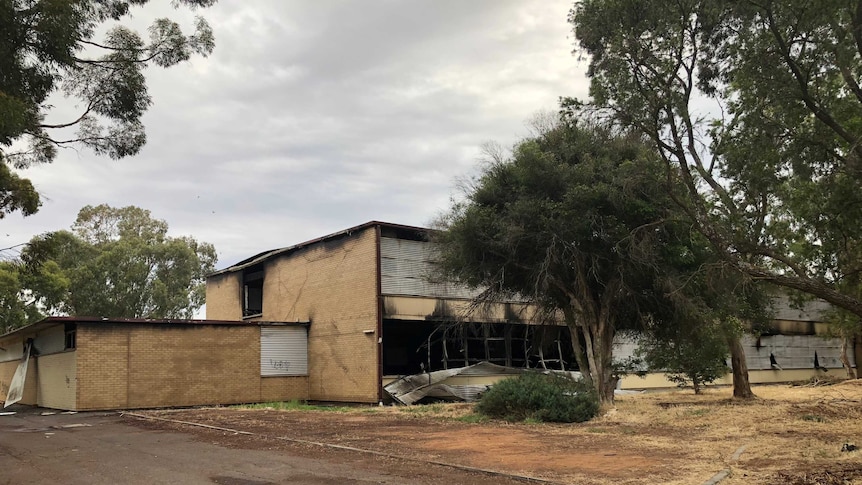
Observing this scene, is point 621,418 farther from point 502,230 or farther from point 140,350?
point 140,350

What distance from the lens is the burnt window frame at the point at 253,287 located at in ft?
106

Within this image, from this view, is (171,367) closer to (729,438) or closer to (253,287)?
(253,287)

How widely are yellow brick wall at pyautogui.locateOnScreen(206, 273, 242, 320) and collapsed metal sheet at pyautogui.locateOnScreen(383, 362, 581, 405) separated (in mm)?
11698

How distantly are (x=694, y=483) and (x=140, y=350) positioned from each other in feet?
67.9

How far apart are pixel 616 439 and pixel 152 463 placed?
8659 mm

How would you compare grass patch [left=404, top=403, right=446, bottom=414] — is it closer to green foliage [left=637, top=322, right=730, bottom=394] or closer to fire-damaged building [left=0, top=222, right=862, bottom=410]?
fire-damaged building [left=0, top=222, right=862, bottom=410]

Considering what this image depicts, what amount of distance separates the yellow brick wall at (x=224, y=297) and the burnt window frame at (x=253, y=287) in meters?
0.24

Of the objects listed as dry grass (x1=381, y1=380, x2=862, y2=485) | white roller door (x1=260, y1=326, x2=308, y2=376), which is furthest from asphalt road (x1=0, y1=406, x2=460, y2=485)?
white roller door (x1=260, y1=326, x2=308, y2=376)

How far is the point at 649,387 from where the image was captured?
33.4m

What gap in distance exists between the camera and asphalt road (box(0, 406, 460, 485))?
366 inches

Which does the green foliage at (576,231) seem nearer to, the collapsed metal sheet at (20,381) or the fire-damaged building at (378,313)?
the fire-damaged building at (378,313)

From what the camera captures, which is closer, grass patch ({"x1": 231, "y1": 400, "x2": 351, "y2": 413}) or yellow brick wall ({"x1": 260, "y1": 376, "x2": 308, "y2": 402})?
grass patch ({"x1": 231, "y1": 400, "x2": 351, "y2": 413})

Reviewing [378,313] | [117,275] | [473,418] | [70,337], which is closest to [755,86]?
[473,418]

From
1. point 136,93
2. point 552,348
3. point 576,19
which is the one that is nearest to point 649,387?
point 552,348
